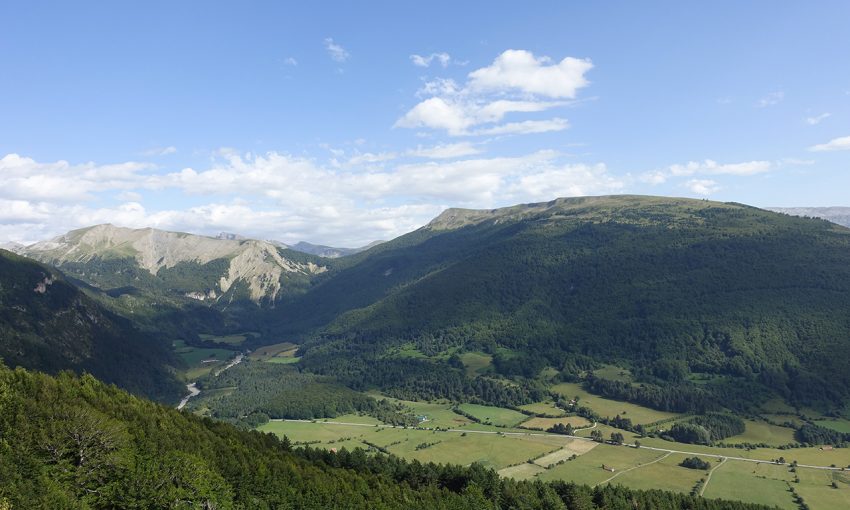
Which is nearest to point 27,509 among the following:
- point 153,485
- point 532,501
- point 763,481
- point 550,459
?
point 153,485

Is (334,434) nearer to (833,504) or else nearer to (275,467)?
(275,467)

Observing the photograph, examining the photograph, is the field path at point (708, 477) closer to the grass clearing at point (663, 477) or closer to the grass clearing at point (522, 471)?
the grass clearing at point (663, 477)

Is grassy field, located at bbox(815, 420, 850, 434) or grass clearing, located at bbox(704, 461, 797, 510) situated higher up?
grass clearing, located at bbox(704, 461, 797, 510)

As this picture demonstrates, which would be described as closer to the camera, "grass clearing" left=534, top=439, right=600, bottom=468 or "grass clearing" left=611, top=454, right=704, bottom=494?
"grass clearing" left=611, top=454, right=704, bottom=494

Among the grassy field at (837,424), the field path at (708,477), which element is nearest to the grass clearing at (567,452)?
the field path at (708,477)

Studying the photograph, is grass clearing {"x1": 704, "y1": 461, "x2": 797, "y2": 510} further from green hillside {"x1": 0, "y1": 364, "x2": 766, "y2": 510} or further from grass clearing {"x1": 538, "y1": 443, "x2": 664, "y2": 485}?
green hillside {"x1": 0, "y1": 364, "x2": 766, "y2": 510}

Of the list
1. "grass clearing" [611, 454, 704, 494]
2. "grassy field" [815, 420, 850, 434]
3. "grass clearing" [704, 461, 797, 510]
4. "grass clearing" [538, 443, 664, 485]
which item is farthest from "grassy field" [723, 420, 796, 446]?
"grass clearing" [611, 454, 704, 494]

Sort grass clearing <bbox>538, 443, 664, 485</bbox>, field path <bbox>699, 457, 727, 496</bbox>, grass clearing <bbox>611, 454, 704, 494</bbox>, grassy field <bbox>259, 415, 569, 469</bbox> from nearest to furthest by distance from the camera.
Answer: field path <bbox>699, 457, 727, 496</bbox>
grass clearing <bbox>611, 454, 704, 494</bbox>
grass clearing <bbox>538, 443, 664, 485</bbox>
grassy field <bbox>259, 415, 569, 469</bbox>
